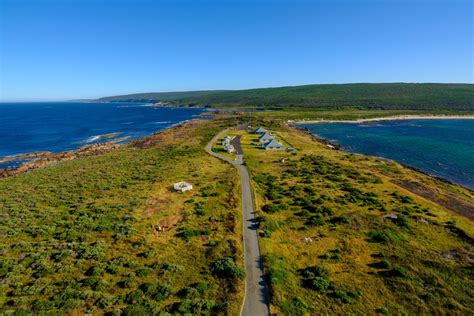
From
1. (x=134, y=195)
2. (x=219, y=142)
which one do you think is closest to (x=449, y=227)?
(x=134, y=195)

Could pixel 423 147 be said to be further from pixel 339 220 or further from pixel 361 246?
pixel 361 246

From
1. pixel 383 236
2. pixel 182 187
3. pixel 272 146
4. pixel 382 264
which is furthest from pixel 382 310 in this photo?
pixel 272 146

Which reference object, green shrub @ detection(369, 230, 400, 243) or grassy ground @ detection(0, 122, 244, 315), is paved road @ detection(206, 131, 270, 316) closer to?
grassy ground @ detection(0, 122, 244, 315)

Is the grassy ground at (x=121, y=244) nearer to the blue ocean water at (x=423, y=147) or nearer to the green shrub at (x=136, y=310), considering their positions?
the green shrub at (x=136, y=310)

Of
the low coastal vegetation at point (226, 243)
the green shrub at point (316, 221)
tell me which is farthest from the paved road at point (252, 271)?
the green shrub at point (316, 221)

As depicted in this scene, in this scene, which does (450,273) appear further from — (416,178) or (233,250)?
(416,178)

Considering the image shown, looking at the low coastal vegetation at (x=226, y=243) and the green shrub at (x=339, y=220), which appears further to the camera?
the green shrub at (x=339, y=220)
